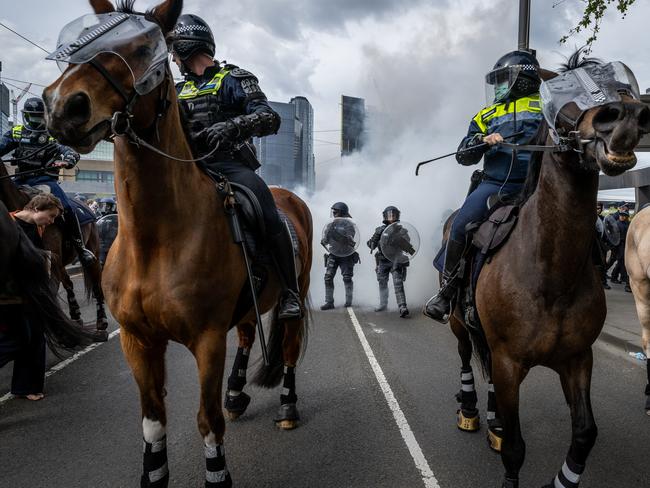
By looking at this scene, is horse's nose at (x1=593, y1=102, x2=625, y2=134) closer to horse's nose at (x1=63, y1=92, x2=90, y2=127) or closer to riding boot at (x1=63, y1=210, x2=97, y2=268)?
horse's nose at (x1=63, y1=92, x2=90, y2=127)

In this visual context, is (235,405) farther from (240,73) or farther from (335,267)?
(335,267)

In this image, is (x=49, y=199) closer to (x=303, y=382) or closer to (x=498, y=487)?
(x=303, y=382)

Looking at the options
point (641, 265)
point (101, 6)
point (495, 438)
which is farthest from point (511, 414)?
point (641, 265)

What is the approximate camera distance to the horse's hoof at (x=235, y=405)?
4.39 meters

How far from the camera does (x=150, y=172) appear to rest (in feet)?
8.25

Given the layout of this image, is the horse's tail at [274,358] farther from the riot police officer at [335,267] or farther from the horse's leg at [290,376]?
the riot police officer at [335,267]

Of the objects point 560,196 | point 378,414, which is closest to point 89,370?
point 378,414

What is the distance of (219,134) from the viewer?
9.56 ft

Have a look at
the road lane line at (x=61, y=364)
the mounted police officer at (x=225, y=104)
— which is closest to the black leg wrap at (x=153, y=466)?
the mounted police officer at (x=225, y=104)

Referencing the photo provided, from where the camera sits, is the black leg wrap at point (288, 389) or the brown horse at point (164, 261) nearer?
the brown horse at point (164, 261)

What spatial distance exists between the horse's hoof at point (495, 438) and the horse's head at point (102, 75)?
11.1 feet

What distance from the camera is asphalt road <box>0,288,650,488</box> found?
339cm

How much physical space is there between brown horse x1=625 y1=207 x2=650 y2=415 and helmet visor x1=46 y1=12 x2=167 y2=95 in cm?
547

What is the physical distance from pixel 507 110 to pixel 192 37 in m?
2.41
